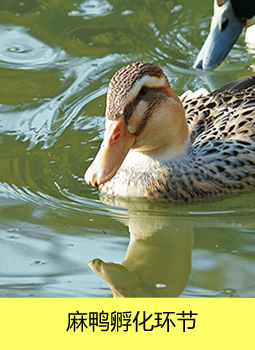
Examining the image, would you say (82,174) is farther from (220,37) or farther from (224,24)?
(224,24)

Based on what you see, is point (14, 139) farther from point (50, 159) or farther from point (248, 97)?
point (248, 97)

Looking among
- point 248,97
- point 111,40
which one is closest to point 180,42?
point 111,40

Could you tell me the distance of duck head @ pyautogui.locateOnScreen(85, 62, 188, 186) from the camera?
20.3ft

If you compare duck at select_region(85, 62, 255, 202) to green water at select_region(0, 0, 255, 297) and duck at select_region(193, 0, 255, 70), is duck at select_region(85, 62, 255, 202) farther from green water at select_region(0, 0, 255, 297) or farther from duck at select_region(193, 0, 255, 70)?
duck at select_region(193, 0, 255, 70)

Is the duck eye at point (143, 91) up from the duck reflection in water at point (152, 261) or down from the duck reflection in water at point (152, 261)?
up

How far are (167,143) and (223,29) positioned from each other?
9.78 feet

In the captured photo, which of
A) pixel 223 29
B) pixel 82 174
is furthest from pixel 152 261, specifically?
pixel 223 29

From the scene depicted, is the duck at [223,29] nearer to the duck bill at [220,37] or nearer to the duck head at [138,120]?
the duck bill at [220,37]

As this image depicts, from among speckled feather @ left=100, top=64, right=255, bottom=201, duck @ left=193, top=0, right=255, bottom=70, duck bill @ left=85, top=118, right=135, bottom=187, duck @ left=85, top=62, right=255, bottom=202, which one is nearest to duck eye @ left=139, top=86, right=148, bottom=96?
duck @ left=85, top=62, right=255, bottom=202

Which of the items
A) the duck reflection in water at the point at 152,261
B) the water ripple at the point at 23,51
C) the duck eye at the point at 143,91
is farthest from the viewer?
the water ripple at the point at 23,51

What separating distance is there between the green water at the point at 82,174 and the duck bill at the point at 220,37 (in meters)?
0.18

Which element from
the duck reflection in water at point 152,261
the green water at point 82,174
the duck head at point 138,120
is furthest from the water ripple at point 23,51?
the duck reflection in water at point 152,261

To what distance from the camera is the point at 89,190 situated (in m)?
7.34

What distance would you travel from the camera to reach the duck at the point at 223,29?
9.28 meters
